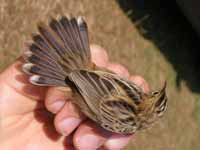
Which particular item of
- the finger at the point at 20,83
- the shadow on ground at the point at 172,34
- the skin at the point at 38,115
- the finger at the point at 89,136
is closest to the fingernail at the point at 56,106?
the skin at the point at 38,115

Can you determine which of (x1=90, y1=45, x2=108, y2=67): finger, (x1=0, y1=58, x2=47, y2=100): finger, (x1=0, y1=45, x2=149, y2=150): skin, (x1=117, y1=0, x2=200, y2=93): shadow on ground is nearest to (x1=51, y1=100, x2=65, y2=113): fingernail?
(x1=0, y1=45, x2=149, y2=150): skin

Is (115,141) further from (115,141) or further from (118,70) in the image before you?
(118,70)

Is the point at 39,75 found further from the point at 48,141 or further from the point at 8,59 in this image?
the point at 8,59

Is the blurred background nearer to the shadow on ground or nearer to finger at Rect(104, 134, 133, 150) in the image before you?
the shadow on ground

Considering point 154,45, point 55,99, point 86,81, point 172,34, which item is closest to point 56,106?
point 55,99

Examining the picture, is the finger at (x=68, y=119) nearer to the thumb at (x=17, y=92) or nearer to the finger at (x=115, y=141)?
the finger at (x=115, y=141)
